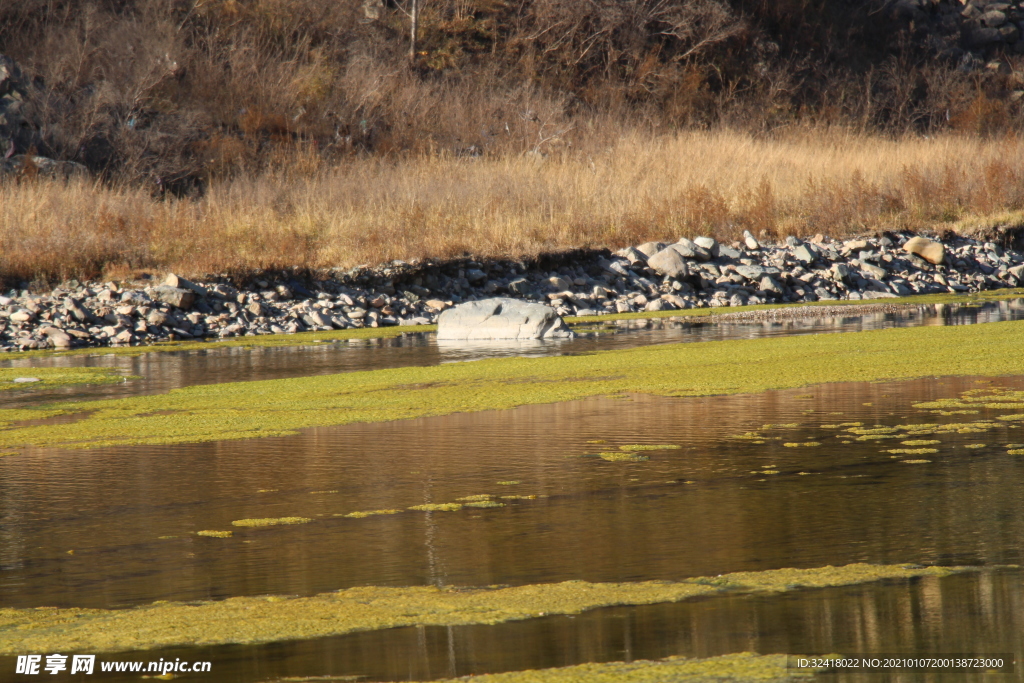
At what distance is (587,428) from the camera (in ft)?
21.8

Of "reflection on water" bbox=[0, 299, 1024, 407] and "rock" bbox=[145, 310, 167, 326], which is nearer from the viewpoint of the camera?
→ "reflection on water" bbox=[0, 299, 1024, 407]

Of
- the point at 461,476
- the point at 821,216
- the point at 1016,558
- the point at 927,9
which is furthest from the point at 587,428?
the point at 927,9

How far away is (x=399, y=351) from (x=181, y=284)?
207 inches

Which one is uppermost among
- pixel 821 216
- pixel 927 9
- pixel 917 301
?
pixel 927 9

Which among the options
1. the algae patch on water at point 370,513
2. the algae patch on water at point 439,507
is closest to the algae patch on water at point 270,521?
the algae patch on water at point 370,513

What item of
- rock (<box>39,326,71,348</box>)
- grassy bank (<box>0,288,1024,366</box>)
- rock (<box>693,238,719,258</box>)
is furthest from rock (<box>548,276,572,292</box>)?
rock (<box>39,326,71,348</box>)

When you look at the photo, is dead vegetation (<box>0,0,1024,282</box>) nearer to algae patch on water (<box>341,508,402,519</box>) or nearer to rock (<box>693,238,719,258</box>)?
rock (<box>693,238,719,258</box>)

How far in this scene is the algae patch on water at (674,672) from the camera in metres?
2.75

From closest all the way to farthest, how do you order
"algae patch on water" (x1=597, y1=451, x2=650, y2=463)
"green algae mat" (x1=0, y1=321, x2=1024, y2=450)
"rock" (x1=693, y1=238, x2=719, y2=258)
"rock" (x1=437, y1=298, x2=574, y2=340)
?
"algae patch on water" (x1=597, y1=451, x2=650, y2=463) → "green algae mat" (x1=0, y1=321, x2=1024, y2=450) → "rock" (x1=437, y1=298, x2=574, y2=340) → "rock" (x1=693, y1=238, x2=719, y2=258)

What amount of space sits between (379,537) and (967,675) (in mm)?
2200

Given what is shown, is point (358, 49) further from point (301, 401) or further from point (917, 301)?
point (301, 401)

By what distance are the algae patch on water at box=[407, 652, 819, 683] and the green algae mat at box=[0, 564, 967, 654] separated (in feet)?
1.41

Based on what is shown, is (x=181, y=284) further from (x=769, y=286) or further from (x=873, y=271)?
(x=873, y=271)

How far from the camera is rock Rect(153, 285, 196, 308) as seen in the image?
16.2 meters
